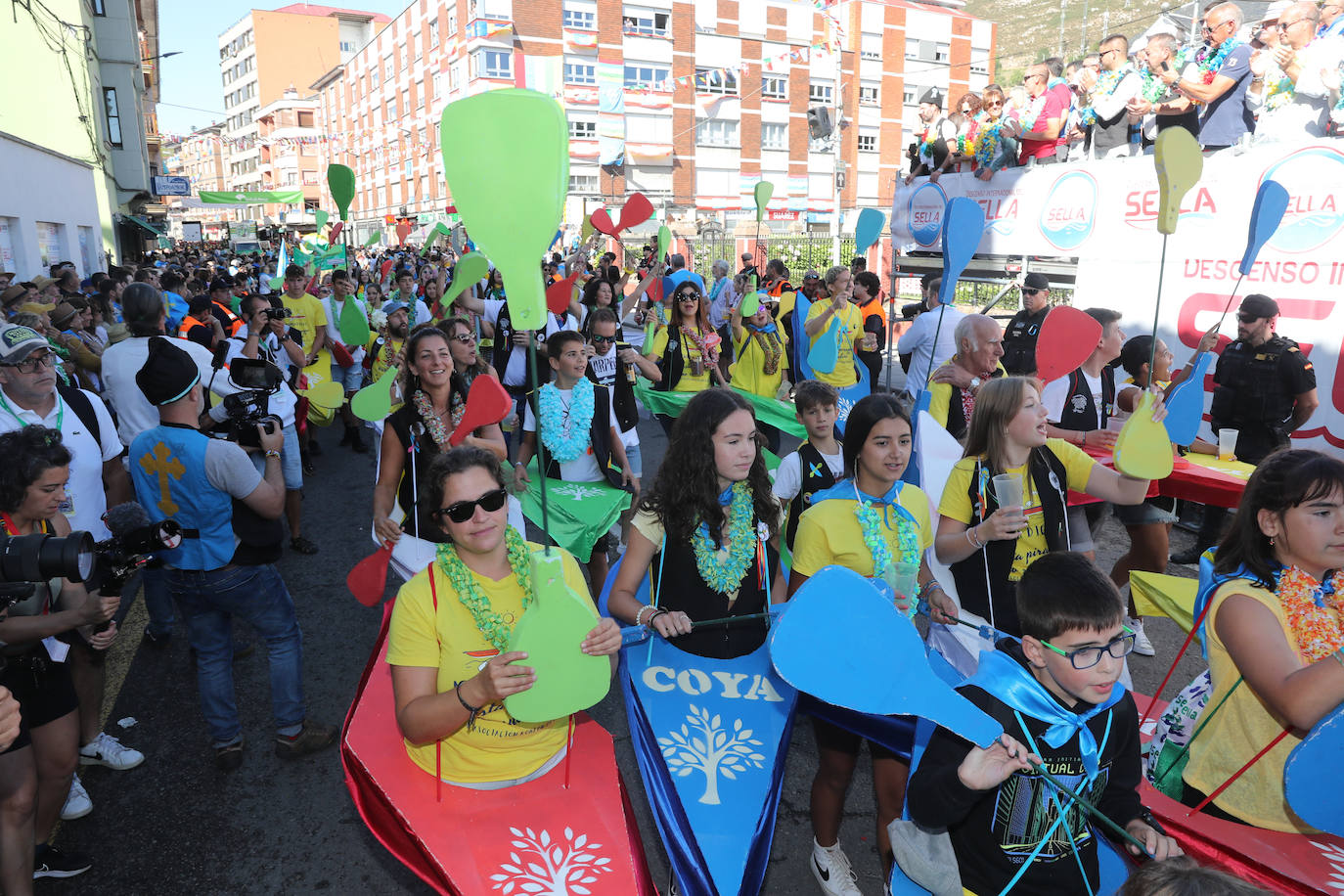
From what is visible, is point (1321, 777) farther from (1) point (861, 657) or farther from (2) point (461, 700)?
(2) point (461, 700)

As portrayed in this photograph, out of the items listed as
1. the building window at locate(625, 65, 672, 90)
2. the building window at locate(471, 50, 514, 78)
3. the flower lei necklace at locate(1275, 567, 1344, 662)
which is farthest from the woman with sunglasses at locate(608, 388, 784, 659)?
the building window at locate(625, 65, 672, 90)

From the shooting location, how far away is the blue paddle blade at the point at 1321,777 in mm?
1860

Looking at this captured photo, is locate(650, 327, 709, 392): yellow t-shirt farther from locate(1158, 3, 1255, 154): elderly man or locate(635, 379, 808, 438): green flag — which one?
locate(1158, 3, 1255, 154): elderly man

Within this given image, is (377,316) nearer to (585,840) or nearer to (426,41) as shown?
(585,840)

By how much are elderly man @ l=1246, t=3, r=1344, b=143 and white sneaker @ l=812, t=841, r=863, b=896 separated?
701 centimetres

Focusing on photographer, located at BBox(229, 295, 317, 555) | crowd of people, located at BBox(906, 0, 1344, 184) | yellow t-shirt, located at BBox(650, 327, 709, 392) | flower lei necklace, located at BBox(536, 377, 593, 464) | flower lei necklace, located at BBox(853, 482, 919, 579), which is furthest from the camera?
yellow t-shirt, located at BBox(650, 327, 709, 392)

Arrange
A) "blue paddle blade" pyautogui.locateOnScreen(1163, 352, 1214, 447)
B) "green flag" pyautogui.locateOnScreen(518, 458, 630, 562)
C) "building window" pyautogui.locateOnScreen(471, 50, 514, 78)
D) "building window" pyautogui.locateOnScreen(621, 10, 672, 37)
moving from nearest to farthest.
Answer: "blue paddle blade" pyautogui.locateOnScreen(1163, 352, 1214, 447) < "green flag" pyautogui.locateOnScreen(518, 458, 630, 562) < "building window" pyautogui.locateOnScreen(471, 50, 514, 78) < "building window" pyautogui.locateOnScreen(621, 10, 672, 37)

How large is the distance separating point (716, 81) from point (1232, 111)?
41978 millimetres

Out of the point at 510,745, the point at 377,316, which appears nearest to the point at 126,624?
the point at 377,316

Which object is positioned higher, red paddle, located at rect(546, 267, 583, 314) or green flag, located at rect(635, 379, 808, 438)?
red paddle, located at rect(546, 267, 583, 314)

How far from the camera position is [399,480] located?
4.08 m

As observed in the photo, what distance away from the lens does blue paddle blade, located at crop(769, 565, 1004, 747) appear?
1.67 meters

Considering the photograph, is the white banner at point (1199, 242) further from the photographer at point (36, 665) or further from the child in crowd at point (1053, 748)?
the photographer at point (36, 665)

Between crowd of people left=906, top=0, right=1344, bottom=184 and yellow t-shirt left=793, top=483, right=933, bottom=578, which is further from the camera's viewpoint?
crowd of people left=906, top=0, right=1344, bottom=184
